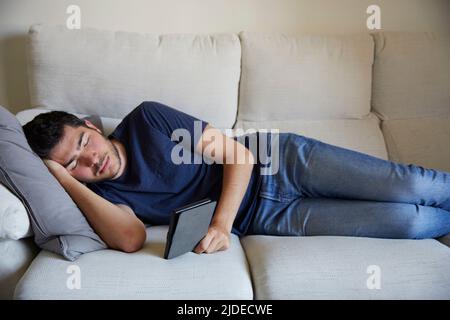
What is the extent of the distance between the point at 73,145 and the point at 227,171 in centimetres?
46

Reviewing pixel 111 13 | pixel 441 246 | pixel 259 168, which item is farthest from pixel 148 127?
pixel 441 246

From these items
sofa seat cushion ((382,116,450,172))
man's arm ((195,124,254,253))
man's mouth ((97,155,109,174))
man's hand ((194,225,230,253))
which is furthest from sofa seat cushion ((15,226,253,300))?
sofa seat cushion ((382,116,450,172))

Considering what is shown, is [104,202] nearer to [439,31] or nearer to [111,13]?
[111,13]

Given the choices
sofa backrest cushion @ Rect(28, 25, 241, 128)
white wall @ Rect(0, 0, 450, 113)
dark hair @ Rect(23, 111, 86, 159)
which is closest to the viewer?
dark hair @ Rect(23, 111, 86, 159)

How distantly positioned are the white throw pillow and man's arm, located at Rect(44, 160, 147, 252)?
0.49 ft

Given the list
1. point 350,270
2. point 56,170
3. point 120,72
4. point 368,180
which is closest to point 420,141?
point 368,180

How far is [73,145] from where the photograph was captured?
1.32 metres

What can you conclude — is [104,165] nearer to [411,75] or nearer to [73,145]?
[73,145]

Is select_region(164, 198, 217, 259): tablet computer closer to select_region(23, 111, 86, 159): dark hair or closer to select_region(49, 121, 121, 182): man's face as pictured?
select_region(49, 121, 121, 182): man's face

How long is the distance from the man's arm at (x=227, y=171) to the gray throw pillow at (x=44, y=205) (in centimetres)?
35

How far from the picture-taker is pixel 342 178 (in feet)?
4.62

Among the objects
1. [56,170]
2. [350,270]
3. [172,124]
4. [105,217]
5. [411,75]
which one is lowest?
[350,270]

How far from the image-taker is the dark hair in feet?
4.29

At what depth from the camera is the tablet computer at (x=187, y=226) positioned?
1111 mm
